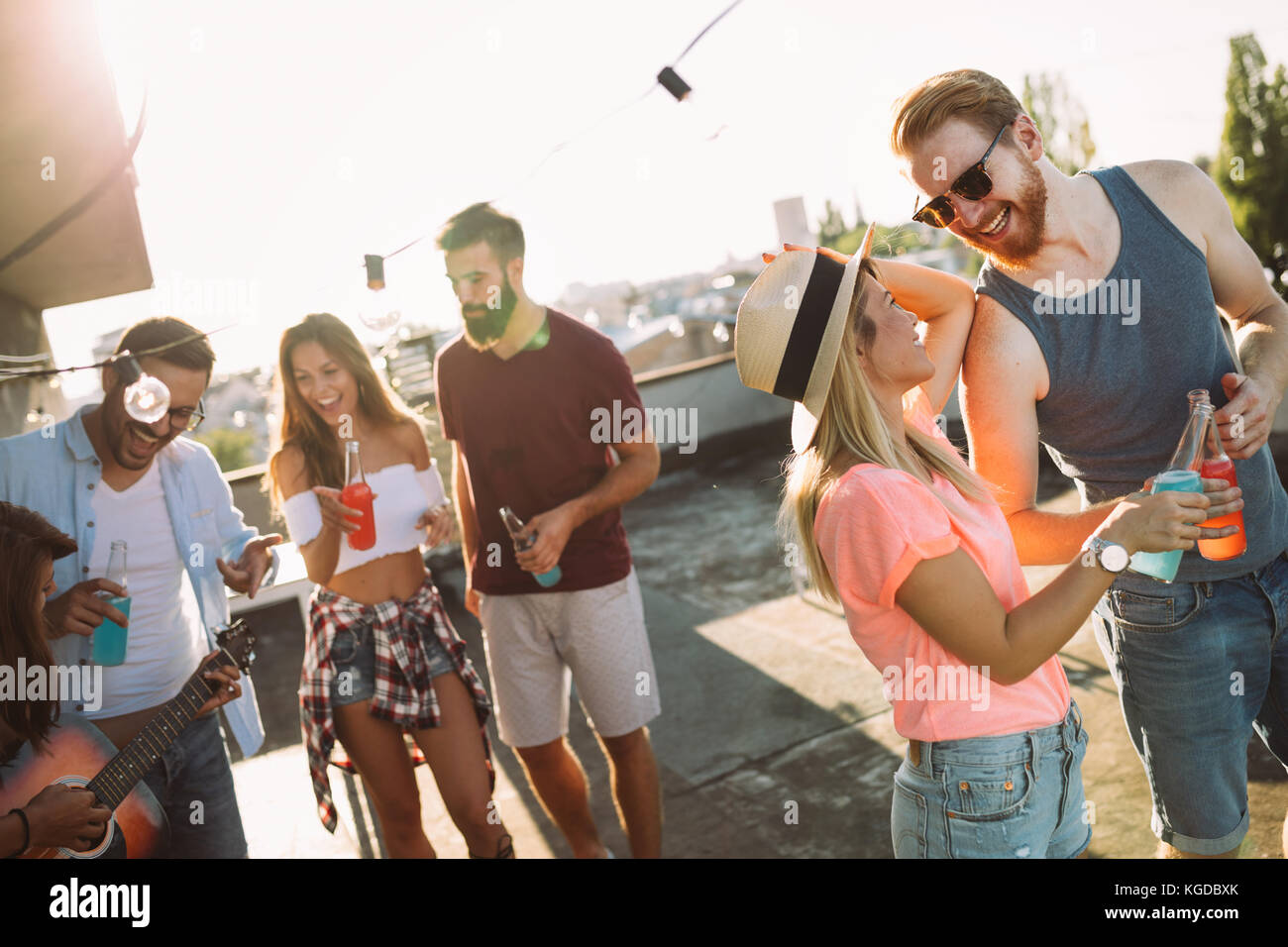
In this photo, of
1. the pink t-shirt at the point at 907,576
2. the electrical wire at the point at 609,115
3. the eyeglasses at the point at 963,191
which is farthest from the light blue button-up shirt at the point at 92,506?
the eyeglasses at the point at 963,191

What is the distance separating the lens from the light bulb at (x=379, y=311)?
2.84 m

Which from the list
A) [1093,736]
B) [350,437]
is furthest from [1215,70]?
[350,437]

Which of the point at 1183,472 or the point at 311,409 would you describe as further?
the point at 311,409

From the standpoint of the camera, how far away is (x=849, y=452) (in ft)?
5.39

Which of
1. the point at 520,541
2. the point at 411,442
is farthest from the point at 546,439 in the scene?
the point at 411,442

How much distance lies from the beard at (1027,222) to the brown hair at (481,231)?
4.87ft

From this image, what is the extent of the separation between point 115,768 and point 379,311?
4.72ft

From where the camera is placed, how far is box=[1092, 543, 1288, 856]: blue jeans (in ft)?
6.35

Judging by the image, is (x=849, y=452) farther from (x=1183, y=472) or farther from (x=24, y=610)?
(x=24, y=610)

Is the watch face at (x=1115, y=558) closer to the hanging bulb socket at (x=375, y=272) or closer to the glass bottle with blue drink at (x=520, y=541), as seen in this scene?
the glass bottle with blue drink at (x=520, y=541)

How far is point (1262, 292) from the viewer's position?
210 cm
